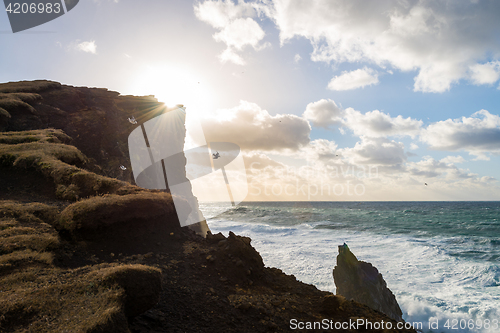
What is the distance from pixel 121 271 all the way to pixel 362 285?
28.6 ft

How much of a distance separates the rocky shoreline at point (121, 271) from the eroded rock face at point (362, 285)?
11.2 feet

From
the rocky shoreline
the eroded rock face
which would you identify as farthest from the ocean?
the rocky shoreline

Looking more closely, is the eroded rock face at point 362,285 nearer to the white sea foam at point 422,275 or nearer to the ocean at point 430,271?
the ocean at point 430,271

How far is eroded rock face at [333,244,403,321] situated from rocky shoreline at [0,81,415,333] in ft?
11.2

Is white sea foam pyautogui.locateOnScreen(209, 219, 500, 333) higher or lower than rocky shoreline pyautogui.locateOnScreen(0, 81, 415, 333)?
lower

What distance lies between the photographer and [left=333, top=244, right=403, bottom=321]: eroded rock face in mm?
9228

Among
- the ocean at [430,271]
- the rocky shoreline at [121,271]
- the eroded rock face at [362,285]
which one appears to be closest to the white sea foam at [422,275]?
the ocean at [430,271]

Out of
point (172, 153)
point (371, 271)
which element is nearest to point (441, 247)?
point (371, 271)

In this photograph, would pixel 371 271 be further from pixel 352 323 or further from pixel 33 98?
pixel 33 98

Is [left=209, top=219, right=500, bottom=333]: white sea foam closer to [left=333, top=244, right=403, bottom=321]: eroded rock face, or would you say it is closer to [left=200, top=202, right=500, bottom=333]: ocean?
[left=200, top=202, right=500, bottom=333]: ocean

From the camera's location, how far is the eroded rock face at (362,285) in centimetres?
923

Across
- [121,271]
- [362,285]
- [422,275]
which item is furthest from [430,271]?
[121,271]

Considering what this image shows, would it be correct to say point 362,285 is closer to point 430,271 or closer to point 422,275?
point 422,275

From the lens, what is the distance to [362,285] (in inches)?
372
